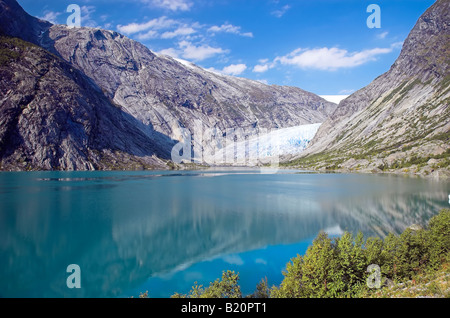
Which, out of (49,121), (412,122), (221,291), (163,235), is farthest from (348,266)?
(49,121)

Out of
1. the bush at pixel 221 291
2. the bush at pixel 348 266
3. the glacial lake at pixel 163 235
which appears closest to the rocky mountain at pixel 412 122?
the glacial lake at pixel 163 235

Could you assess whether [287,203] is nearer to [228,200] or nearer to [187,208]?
[228,200]

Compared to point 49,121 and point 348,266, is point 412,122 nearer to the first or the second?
point 348,266

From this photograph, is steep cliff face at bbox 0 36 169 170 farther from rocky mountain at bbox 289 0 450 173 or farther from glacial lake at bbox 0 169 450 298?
rocky mountain at bbox 289 0 450 173

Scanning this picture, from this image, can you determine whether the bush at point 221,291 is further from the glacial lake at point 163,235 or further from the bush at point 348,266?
the glacial lake at point 163,235

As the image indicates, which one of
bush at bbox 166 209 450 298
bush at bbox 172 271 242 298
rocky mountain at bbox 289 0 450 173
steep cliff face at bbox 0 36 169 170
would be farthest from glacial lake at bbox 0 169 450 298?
steep cliff face at bbox 0 36 169 170
